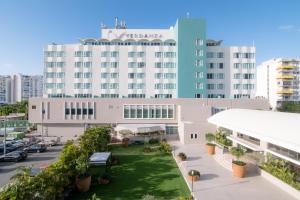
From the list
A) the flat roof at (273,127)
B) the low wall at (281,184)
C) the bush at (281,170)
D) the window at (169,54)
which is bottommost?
the low wall at (281,184)

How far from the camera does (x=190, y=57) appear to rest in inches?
2314

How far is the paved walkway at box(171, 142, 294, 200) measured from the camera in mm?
18406

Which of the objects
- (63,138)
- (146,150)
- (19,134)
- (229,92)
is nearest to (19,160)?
(63,138)

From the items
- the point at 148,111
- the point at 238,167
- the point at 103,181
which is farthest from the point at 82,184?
the point at 148,111

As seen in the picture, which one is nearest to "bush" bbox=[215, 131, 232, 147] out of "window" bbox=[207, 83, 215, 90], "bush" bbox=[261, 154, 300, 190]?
"bush" bbox=[261, 154, 300, 190]

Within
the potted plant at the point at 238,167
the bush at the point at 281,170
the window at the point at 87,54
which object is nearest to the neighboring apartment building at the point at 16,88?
the window at the point at 87,54

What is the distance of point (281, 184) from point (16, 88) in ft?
677

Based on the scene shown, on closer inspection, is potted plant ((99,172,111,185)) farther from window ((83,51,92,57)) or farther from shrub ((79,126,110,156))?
window ((83,51,92,57))

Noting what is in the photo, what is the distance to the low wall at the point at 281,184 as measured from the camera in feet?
59.5

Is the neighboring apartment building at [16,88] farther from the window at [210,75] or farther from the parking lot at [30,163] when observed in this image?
the window at [210,75]

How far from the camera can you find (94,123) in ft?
166

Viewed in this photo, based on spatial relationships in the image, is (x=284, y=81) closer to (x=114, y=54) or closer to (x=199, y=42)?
(x=199, y=42)

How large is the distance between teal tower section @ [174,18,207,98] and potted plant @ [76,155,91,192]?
41.2m

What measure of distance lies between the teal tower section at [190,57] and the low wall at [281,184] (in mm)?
37537
